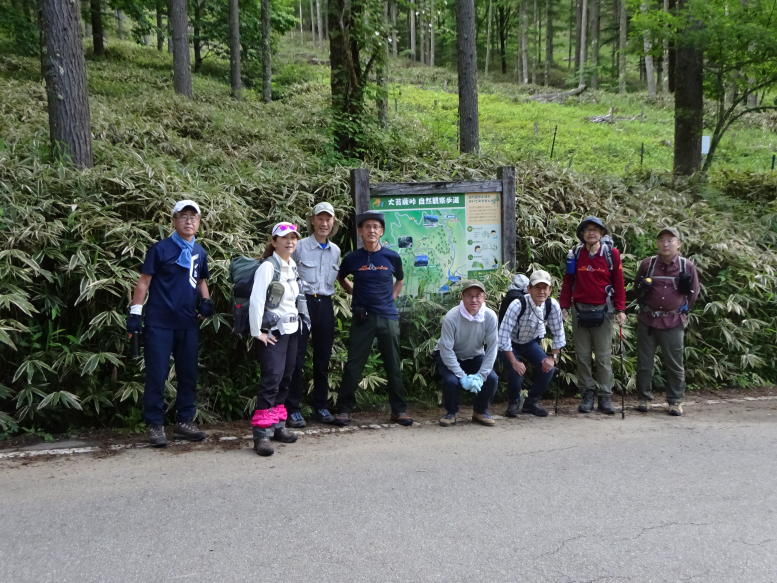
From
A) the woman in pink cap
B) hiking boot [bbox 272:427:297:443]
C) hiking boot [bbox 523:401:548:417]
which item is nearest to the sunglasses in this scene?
the woman in pink cap

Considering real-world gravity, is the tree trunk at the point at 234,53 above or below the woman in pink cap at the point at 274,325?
above

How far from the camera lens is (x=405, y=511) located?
4199 mm

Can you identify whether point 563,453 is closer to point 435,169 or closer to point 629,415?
point 629,415

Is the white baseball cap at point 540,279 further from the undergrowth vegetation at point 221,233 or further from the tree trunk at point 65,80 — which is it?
the tree trunk at point 65,80

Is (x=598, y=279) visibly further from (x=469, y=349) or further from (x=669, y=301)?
(x=469, y=349)

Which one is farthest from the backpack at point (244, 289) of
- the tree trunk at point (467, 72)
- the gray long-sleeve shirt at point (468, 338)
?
the tree trunk at point (467, 72)

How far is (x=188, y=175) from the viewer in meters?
8.21

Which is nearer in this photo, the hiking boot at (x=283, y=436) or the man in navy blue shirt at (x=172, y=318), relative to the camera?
the man in navy blue shirt at (x=172, y=318)

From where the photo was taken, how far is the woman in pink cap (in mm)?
5340

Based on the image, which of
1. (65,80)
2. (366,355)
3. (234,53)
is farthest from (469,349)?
(234,53)

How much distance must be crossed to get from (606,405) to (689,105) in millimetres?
8585

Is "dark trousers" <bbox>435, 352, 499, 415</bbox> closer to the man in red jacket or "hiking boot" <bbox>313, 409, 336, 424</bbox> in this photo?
"hiking boot" <bbox>313, 409, 336, 424</bbox>

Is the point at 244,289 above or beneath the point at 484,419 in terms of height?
above

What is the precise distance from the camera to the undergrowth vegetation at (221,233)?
598 centimetres
